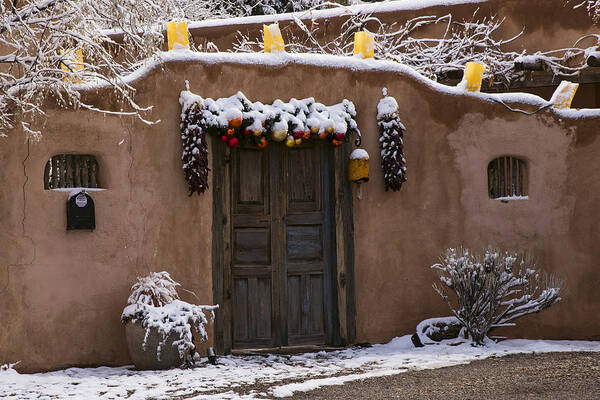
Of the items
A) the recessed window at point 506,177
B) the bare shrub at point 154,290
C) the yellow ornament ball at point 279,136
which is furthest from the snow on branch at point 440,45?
the bare shrub at point 154,290

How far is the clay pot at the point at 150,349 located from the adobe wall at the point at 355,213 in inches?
12.6

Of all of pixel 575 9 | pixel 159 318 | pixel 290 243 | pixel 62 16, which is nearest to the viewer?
pixel 62 16

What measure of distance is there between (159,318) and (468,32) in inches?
250

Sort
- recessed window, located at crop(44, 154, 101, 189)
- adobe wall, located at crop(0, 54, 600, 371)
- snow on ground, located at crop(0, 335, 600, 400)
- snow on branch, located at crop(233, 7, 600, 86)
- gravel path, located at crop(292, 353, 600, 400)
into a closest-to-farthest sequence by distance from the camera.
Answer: gravel path, located at crop(292, 353, 600, 400) < snow on ground, located at crop(0, 335, 600, 400) < adobe wall, located at crop(0, 54, 600, 371) < recessed window, located at crop(44, 154, 101, 189) < snow on branch, located at crop(233, 7, 600, 86)

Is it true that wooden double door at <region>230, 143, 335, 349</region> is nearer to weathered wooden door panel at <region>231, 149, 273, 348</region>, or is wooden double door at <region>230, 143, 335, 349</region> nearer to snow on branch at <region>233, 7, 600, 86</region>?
weathered wooden door panel at <region>231, 149, 273, 348</region>

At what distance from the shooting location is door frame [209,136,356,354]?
24.0 feet

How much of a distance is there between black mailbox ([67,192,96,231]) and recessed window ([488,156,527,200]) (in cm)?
409

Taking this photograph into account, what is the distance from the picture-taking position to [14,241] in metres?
6.67

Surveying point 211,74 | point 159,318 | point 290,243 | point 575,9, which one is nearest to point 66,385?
point 159,318

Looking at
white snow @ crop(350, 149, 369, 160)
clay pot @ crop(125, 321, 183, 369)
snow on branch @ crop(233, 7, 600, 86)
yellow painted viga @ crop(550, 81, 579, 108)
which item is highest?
snow on branch @ crop(233, 7, 600, 86)

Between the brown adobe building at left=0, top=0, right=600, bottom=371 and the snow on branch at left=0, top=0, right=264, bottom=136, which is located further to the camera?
the brown adobe building at left=0, top=0, right=600, bottom=371

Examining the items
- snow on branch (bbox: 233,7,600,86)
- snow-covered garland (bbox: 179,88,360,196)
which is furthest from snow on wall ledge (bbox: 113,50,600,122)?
snow on branch (bbox: 233,7,600,86)

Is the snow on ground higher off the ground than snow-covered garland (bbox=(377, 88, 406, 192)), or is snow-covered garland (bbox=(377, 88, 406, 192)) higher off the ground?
snow-covered garland (bbox=(377, 88, 406, 192))

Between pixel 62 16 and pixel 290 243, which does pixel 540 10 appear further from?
pixel 62 16
